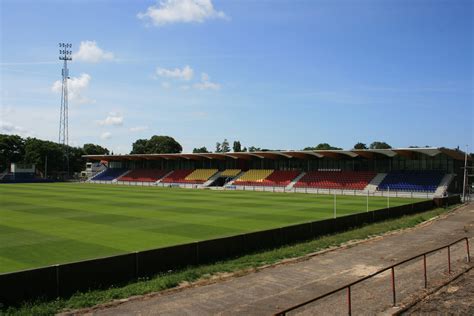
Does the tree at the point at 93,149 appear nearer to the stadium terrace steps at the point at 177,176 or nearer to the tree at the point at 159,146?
the tree at the point at 159,146

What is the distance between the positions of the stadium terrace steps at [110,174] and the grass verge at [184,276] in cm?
7767

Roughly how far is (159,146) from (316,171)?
104 meters

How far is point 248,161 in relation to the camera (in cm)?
8025

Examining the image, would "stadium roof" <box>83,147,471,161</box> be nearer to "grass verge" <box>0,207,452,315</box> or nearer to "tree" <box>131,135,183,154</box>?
"grass verge" <box>0,207,452,315</box>

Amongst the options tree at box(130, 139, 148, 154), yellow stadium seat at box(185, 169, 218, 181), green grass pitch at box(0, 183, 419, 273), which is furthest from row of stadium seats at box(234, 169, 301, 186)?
tree at box(130, 139, 148, 154)

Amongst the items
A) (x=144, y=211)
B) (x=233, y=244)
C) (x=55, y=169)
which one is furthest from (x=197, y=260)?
(x=55, y=169)

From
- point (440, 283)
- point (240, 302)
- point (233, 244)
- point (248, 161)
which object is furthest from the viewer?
point (248, 161)

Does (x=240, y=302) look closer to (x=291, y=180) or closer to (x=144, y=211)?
(x=144, y=211)

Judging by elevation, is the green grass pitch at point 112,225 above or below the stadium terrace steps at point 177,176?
below

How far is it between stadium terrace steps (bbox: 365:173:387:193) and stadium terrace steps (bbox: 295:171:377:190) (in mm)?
560

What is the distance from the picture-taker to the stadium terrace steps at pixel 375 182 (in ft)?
191

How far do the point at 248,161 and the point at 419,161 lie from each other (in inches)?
1222

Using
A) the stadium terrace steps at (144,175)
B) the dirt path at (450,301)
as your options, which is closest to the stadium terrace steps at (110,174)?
the stadium terrace steps at (144,175)

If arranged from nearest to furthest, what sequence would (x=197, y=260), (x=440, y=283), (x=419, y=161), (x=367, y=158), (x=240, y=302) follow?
(x=240, y=302), (x=440, y=283), (x=197, y=260), (x=419, y=161), (x=367, y=158)
